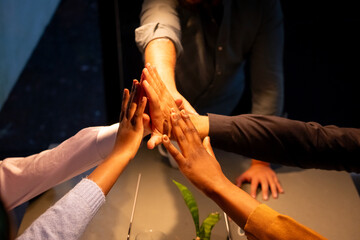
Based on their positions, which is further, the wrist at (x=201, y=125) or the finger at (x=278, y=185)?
the finger at (x=278, y=185)

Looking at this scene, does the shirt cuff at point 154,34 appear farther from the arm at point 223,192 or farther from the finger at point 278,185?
the finger at point 278,185

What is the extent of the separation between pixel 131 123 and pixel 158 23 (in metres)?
0.37

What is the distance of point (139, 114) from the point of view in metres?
0.89

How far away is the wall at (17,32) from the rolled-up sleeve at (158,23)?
65 cm

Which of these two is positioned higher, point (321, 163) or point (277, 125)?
point (277, 125)

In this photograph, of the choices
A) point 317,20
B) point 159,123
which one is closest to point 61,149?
point 159,123

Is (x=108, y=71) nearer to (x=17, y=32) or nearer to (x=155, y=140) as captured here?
(x=17, y=32)

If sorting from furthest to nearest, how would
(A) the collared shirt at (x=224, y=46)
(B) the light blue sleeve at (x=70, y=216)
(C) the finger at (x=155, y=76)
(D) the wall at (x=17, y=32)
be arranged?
(D) the wall at (x=17, y=32)
(A) the collared shirt at (x=224, y=46)
(C) the finger at (x=155, y=76)
(B) the light blue sleeve at (x=70, y=216)

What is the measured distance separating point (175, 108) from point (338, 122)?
1.41 meters

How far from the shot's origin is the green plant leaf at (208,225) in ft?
3.15

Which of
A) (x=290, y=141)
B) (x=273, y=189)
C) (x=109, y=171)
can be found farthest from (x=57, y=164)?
(x=273, y=189)

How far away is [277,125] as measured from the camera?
99cm

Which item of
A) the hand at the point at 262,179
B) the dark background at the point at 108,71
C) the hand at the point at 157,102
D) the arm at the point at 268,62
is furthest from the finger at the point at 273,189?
the dark background at the point at 108,71

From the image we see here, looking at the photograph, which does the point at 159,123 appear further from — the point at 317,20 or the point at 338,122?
the point at 338,122
